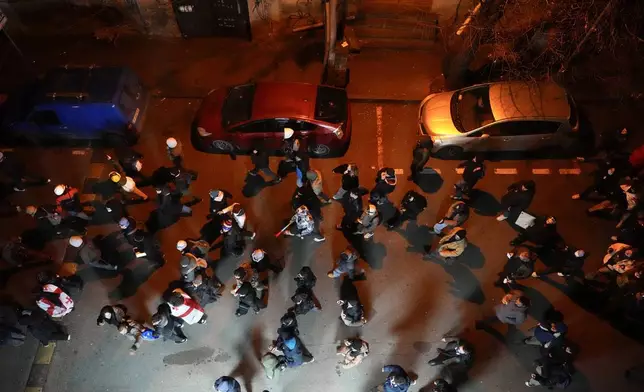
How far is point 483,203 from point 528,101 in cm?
269

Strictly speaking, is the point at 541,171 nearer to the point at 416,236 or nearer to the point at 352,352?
the point at 416,236

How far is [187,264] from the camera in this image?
9.52 metres

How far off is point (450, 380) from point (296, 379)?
10.4 ft

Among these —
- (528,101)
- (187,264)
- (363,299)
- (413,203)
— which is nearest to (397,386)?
(363,299)

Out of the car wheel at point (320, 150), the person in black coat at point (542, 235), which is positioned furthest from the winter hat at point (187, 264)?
the person in black coat at point (542, 235)

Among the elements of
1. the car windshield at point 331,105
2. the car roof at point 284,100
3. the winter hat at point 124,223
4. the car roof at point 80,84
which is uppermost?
the car roof at point 80,84

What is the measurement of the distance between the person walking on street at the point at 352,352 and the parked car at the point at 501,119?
5.57 m

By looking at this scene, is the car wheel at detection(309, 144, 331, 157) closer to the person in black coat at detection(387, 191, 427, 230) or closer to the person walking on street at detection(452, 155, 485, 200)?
the person in black coat at detection(387, 191, 427, 230)

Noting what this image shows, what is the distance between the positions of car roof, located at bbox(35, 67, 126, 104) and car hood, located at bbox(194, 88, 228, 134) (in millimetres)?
2110

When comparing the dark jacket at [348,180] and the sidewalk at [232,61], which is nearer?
the dark jacket at [348,180]

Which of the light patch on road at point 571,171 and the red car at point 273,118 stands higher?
the red car at point 273,118

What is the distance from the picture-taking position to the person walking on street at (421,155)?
11.4m

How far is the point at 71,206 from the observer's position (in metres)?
11.2

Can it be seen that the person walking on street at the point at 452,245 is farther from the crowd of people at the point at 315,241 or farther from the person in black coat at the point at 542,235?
the person in black coat at the point at 542,235
